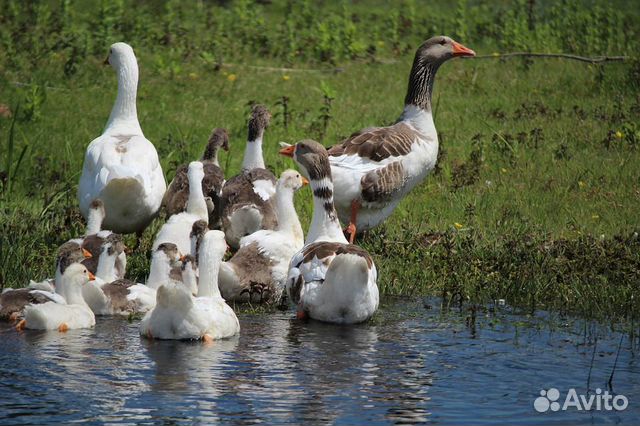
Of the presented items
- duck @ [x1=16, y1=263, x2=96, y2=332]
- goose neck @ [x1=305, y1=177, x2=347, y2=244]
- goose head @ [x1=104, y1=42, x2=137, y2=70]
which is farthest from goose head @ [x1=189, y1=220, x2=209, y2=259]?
goose head @ [x1=104, y1=42, x2=137, y2=70]

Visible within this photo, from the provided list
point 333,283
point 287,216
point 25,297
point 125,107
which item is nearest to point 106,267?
point 25,297

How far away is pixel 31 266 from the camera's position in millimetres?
10406

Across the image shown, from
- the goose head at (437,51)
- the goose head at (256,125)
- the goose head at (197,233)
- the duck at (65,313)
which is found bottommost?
the duck at (65,313)

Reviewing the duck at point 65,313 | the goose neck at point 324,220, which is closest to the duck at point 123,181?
the duck at point 65,313

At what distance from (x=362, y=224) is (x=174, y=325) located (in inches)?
150

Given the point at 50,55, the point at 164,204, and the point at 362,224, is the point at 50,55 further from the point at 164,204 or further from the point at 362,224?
the point at 362,224

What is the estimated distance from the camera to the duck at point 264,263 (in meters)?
9.82

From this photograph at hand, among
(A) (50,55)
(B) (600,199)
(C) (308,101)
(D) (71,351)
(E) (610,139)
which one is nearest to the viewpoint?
(D) (71,351)

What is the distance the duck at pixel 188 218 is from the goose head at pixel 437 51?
3.14m

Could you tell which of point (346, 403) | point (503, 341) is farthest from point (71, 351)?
point (503, 341)

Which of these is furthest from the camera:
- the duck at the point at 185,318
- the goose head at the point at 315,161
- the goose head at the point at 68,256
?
the goose head at the point at 315,161

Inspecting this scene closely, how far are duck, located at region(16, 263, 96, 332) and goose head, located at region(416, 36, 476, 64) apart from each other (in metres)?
5.30

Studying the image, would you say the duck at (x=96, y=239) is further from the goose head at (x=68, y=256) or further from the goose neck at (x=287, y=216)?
the goose neck at (x=287, y=216)

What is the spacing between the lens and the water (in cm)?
675
